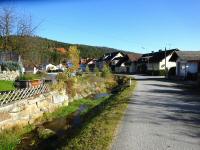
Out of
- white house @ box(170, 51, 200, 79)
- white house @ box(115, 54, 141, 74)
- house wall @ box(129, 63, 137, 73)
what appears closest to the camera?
white house @ box(170, 51, 200, 79)

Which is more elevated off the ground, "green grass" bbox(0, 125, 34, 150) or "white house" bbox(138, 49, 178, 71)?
"white house" bbox(138, 49, 178, 71)

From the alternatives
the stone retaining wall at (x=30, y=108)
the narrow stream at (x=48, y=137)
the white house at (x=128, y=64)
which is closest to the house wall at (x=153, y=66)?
the white house at (x=128, y=64)

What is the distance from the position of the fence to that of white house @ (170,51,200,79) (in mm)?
24268

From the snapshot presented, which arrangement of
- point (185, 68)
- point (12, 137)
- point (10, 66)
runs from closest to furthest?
point (12, 137), point (10, 66), point (185, 68)

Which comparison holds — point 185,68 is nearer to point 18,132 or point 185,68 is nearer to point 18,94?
point 18,94

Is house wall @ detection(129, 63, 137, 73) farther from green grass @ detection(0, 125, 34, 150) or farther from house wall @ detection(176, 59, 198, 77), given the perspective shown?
green grass @ detection(0, 125, 34, 150)

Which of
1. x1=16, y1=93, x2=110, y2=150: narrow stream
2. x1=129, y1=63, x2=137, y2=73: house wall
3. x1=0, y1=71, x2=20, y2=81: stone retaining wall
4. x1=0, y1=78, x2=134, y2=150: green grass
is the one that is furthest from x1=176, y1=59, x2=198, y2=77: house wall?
x1=129, y1=63, x2=137, y2=73: house wall

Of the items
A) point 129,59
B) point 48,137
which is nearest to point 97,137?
point 48,137

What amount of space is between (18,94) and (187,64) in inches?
1234

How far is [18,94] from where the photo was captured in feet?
62.5

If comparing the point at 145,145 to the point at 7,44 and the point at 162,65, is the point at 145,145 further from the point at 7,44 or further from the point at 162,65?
the point at 162,65

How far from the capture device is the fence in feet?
56.2

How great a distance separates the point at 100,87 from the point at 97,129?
30924 millimetres

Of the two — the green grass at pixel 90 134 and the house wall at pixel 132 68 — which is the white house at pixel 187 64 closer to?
the green grass at pixel 90 134
